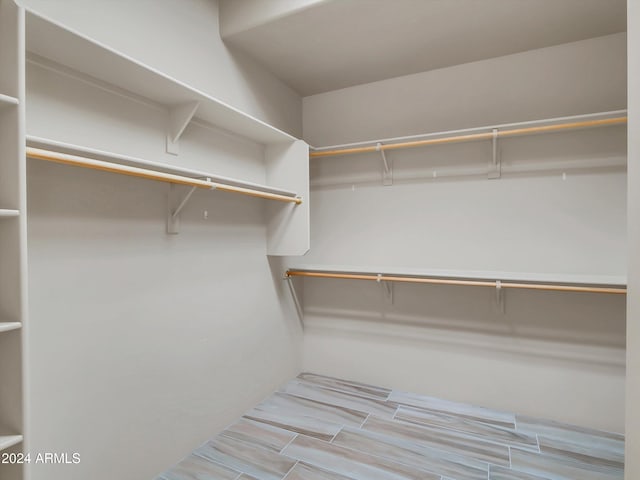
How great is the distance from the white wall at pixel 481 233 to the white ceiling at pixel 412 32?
16 cm

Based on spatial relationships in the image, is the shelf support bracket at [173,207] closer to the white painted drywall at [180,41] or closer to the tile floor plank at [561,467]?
the white painted drywall at [180,41]

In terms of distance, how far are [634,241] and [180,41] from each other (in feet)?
7.32

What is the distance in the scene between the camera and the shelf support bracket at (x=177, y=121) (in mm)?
1720

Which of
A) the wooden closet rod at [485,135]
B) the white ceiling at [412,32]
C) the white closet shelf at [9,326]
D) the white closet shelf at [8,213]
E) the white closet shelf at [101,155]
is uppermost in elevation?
the white ceiling at [412,32]

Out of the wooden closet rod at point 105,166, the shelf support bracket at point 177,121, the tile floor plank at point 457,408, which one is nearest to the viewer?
the wooden closet rod at point 105,166

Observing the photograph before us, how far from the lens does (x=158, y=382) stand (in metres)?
1.75

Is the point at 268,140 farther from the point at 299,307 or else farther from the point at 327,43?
the point at 299,307

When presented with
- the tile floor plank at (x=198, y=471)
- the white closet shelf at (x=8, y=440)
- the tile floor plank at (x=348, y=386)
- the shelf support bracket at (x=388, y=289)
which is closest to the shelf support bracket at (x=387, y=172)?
the shelf support bracket at (x=388, y=289)

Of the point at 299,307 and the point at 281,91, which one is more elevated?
the point at 281,91

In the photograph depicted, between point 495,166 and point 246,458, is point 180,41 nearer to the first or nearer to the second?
point 495,166

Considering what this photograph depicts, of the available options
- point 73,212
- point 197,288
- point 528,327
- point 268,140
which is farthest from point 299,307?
point 73,212

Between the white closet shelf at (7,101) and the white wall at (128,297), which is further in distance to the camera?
the white wall at (128,297)

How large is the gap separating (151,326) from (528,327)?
90.3 inches

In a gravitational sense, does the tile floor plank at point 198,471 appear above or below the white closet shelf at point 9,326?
below
